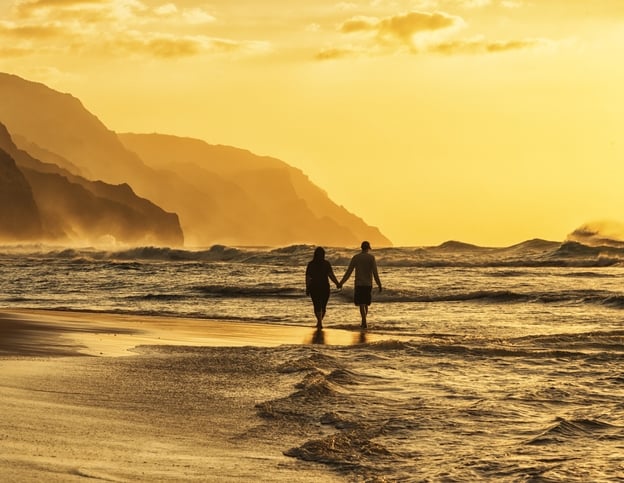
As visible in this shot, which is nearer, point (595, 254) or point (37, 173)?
point (595, 254)

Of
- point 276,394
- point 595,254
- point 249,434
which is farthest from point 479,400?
point 595,254

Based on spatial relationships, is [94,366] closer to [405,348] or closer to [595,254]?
[405,348]

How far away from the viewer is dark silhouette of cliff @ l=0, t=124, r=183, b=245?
165675mm

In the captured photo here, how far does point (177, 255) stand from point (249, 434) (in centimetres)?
7528

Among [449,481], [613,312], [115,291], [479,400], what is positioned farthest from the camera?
[115,291]

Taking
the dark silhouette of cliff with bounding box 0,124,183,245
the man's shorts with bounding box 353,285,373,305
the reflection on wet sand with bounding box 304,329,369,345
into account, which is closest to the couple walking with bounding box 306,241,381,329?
the man's shorts with bounding box 353,285,373,305

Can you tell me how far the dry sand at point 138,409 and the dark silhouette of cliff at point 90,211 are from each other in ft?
459

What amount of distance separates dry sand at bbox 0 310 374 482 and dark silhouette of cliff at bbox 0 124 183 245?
459ft

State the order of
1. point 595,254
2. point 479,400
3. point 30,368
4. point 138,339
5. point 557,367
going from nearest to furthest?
point 479,400, point 30,368, point 557,367, point 138,339, point 595,254

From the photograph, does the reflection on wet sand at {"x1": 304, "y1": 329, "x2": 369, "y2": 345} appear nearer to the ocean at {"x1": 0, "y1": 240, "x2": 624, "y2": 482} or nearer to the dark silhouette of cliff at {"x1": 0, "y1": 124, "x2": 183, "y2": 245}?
the ocean at {"x1": 0, "y1": 240, "x2": 624, "y2": 482}

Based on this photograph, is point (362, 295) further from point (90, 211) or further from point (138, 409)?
point (90, 211)

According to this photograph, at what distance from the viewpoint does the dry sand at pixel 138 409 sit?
8.41 meters

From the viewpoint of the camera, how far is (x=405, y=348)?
17922 mm

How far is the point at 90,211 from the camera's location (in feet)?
573
